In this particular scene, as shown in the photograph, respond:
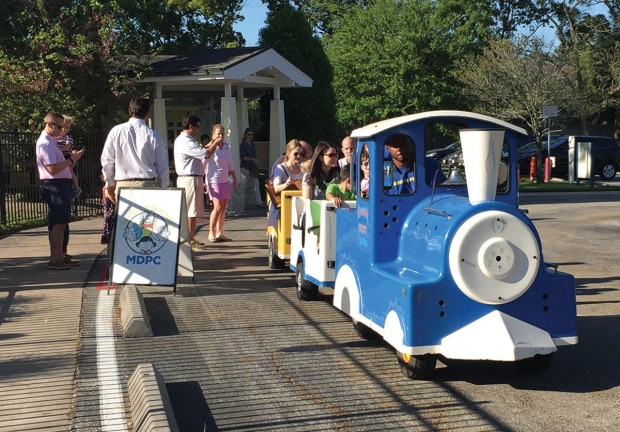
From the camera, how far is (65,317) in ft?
27.8

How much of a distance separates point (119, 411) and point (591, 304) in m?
5.61

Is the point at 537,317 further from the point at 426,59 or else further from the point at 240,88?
the point at 426,59

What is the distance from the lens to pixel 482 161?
6285mm

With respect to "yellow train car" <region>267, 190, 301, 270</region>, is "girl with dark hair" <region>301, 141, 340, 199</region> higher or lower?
higher

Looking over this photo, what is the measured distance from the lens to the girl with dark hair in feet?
32.8

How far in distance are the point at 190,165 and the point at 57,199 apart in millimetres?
2374

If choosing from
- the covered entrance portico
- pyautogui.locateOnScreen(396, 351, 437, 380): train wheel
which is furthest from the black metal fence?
pyautogui.locateOnScreen(396, 351, 437, 380): train wheel

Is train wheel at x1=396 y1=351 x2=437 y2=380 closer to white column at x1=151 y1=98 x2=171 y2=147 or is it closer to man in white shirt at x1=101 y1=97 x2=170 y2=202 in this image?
man in white shirt at x1=101 y1=97 x2=170 y2=202

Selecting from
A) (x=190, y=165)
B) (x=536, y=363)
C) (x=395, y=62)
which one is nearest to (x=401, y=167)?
(x=536, y=363)

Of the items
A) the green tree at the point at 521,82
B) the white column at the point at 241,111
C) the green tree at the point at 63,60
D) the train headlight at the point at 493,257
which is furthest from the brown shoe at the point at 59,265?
the green tree at the point at 521,82

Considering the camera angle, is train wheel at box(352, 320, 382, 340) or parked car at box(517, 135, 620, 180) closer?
train wheel at box(352, 320, 382, 340)

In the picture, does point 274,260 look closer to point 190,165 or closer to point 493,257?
point 190,165

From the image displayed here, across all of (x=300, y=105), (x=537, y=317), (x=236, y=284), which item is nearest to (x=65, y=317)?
(x=236, y=284)

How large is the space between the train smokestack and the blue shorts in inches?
240
